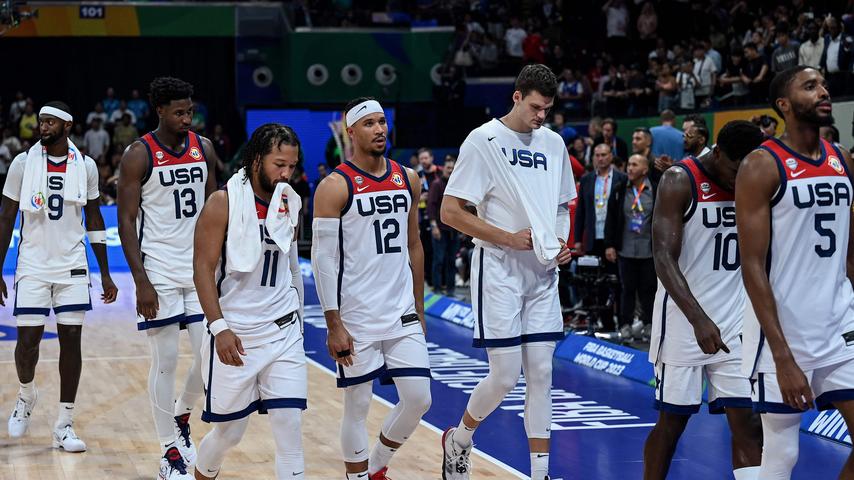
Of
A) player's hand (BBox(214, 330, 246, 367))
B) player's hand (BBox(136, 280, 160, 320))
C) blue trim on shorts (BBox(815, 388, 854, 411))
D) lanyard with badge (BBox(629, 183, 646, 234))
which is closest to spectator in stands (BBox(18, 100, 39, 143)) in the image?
Result: lanyard with badge (BBox(629, 183, 646, 234))

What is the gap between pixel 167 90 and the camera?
6.45 metres

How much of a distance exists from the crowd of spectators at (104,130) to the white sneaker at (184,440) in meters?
15.6

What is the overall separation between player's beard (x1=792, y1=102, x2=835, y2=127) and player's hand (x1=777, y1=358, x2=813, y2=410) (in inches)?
36.4

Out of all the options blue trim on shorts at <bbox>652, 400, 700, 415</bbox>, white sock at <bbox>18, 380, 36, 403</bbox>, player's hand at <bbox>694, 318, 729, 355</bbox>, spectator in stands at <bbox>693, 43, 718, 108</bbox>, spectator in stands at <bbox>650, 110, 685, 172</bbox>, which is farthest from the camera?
spectator in stands at <bbox>693, 43, 718, 108</bbox>

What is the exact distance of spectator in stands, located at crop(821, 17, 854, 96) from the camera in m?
13.0

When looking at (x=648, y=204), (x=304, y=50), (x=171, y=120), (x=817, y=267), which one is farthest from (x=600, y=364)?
(x=304, y=50)

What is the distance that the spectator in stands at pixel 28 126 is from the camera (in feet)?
76.9

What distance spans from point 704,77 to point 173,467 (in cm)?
1163

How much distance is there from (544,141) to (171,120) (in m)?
2.13

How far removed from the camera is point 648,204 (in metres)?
10.8

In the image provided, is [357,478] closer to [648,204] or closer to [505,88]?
[648,204]

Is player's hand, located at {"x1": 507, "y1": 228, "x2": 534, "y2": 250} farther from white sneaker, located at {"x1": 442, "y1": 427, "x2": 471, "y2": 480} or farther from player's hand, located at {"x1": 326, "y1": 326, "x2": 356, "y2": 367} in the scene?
white sneaker, located at {"x1": 442, "y1": 427, "x2": 471, "y2": 480}

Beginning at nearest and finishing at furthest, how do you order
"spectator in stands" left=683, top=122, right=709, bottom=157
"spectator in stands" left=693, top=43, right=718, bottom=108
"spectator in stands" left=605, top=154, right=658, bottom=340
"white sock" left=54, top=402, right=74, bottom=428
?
"white sock" left=54, top=402, right=74, bottom=428, "spectator in stands" left=683, top=122, right=709, bottom=157, "spectator in stands" left=605, top=154, right=658, bottom=340, "spectator in stands" left=693, top=43, right=718, bottom=108

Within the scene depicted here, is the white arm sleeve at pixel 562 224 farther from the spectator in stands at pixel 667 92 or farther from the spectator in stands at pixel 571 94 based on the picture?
the spectator in stands at pixel 571 94
